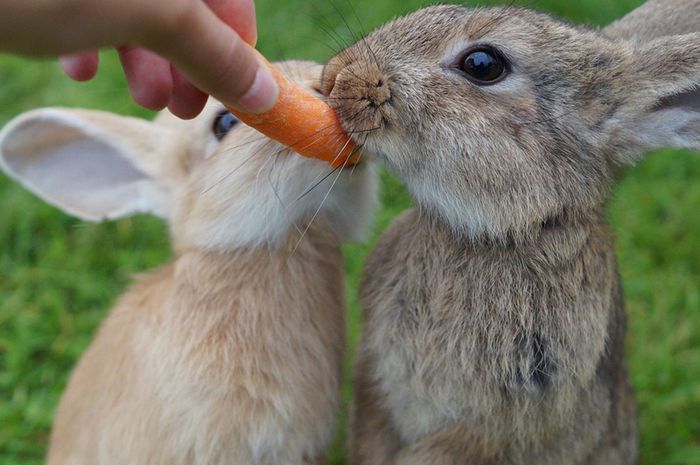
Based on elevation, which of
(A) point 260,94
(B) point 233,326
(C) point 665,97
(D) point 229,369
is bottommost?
(D) point 229,369

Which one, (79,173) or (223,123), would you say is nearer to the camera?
(223,123)

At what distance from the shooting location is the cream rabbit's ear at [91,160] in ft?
13.0

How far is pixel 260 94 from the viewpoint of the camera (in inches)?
Answer: 95.0

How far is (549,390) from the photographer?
3.26 m

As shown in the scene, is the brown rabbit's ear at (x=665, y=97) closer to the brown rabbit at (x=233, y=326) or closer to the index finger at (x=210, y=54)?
the brown rabbit at (x=233, y=326)

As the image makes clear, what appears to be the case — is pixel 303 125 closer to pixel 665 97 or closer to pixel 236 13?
pixel 236 13

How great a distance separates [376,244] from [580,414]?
0.97 meters

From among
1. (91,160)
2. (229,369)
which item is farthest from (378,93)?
(91,160)

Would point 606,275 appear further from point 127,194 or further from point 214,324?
point 127,194

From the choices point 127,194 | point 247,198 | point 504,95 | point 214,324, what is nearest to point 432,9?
point 504,95

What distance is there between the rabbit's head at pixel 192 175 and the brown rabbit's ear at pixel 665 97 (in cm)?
93

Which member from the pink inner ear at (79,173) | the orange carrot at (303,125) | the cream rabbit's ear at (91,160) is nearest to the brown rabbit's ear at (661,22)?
the orange carrot at (303,125)

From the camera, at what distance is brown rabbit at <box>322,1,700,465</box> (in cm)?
295

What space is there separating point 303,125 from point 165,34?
0.97 metres
